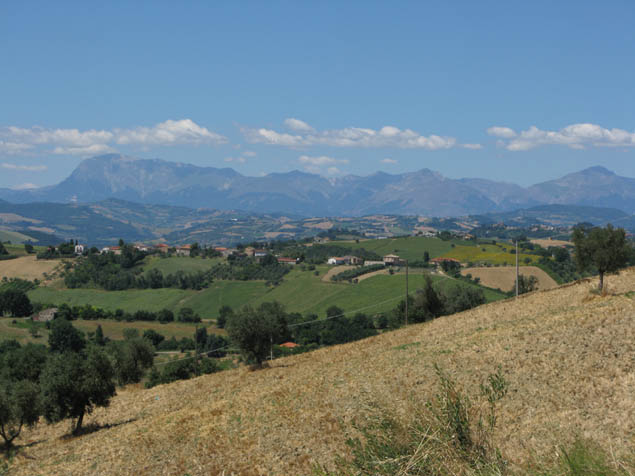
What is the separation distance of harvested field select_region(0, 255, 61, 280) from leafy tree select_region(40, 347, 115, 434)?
147m

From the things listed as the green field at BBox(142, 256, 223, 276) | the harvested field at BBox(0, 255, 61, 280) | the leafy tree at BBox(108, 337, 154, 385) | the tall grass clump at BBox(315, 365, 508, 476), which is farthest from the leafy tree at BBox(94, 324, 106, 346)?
the tall grass clump at BBox(315, 365, 508, 476)

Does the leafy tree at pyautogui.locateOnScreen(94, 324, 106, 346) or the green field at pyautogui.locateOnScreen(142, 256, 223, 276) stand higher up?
the green field at pyautogui.locateOnScreen(142, 256, 223, 276)

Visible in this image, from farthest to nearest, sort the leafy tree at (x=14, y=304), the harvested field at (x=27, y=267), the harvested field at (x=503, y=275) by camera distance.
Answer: the harvested field at (x=27, y=267)
the leafy tree at (x=14, y=304)
the harvested field at (x=503, y=275)

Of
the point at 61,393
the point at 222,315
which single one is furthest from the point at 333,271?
the point at 61,393

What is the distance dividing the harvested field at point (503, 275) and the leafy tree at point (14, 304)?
11004 cm

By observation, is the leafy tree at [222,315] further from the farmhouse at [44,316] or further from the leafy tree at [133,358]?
the leafy tree at [133,358]

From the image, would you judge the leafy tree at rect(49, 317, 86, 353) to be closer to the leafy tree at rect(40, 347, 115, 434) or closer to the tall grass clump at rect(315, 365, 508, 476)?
the leafy tree at rect(40, 347, 115, 434)

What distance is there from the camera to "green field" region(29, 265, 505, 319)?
127 m

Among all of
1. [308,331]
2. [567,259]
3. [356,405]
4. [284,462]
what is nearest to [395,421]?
[284,462]

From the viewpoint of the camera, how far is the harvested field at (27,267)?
6619 inches

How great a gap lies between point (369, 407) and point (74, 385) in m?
30.1

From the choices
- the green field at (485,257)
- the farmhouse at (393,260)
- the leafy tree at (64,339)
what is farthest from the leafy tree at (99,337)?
the green field at (485,257)

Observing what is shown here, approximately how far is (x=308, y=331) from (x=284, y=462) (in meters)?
82.8

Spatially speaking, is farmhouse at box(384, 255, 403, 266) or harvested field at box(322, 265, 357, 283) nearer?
harvested field at box(322, 265, 357, 283)
